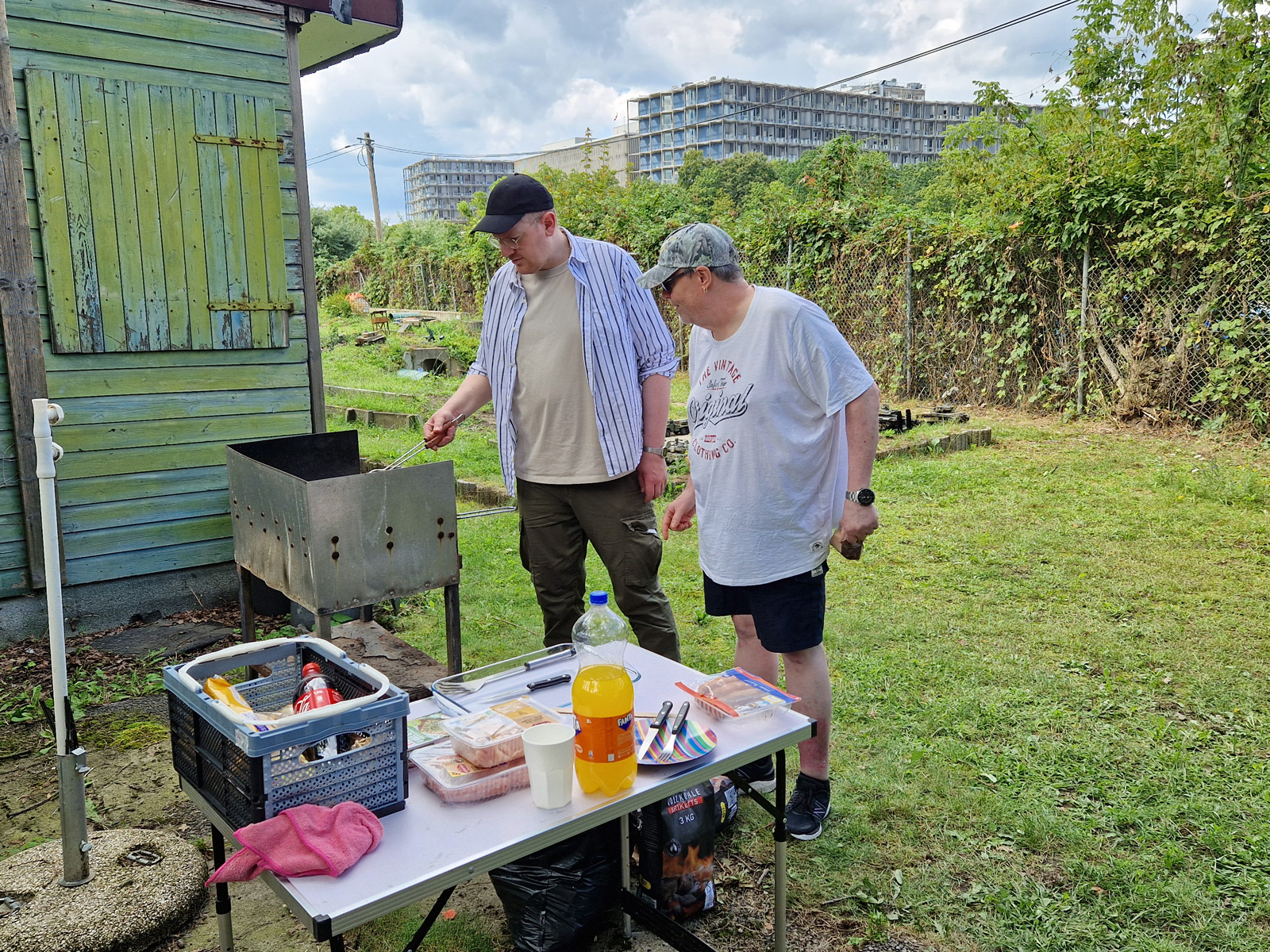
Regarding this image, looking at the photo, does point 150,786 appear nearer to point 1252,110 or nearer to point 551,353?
point 551,353

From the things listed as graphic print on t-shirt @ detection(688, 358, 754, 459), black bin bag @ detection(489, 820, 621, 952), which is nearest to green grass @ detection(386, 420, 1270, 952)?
black bin bag @ detection(489, 820, 621, 952)

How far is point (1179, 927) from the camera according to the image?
2398mm

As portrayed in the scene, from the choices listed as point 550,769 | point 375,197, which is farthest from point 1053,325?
point 375,197

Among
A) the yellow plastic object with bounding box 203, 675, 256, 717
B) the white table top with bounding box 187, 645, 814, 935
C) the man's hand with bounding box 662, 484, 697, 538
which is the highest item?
the man's hand with bounding box 662, 484, 697, 538

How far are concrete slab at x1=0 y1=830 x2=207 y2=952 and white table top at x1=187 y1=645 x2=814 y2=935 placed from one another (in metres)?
0.80

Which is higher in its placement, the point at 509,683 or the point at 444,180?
the point at 444,180

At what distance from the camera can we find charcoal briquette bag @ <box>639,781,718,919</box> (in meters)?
2.42

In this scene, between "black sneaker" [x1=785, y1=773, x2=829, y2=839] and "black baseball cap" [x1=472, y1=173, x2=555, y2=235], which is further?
"black baseball cap" [x1=472, y1=173, x2=555, y2=235]

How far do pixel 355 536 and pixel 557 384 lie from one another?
87 centimetres

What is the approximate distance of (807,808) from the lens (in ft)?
9.37

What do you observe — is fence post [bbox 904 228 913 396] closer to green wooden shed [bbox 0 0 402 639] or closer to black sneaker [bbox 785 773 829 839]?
green wooden shed [bbox 0 0 402 639]

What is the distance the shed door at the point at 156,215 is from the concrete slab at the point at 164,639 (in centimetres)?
146

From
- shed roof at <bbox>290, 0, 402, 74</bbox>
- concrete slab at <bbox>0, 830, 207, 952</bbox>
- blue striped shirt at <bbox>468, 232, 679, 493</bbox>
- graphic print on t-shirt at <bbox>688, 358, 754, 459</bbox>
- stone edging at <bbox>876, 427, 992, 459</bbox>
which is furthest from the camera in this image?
stone edging at <bbox>876, 427, 992, 459</bbox>

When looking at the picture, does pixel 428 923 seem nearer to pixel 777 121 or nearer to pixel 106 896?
pixel 106 896
